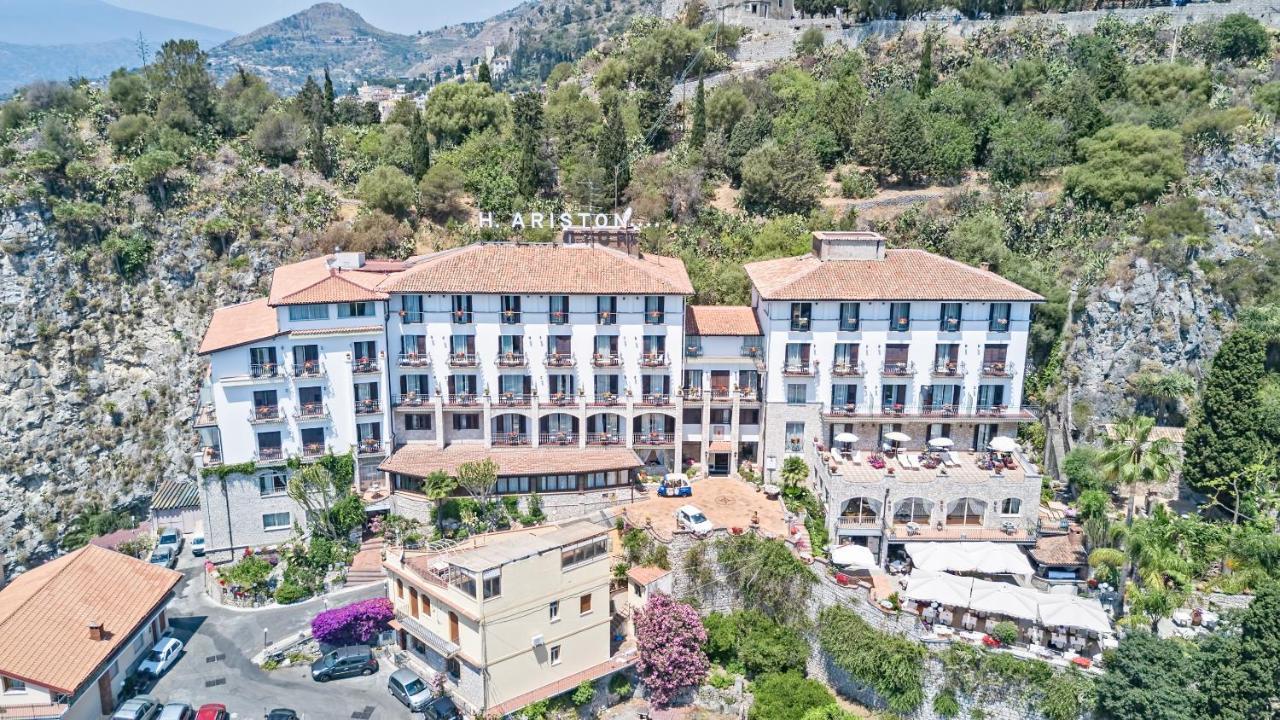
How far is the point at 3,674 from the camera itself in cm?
3903

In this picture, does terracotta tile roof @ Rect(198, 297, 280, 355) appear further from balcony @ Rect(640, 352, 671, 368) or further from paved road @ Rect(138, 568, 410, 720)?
balcony @ Rect(640, 352, 671, 368)

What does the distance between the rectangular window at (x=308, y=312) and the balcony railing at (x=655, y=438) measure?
69.1 feet

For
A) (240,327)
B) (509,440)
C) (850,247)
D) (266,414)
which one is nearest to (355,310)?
(240,327)

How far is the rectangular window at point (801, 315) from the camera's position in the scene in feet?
182

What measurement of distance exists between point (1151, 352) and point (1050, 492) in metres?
12.9

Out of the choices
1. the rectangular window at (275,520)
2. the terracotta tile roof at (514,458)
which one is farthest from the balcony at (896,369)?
the rectangular window at (275,520)

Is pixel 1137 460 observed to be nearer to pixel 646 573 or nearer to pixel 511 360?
pixel 646 573

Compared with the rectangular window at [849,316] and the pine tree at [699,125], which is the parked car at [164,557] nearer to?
the rectangular window at [849,316]

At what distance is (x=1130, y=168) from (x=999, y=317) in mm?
25591

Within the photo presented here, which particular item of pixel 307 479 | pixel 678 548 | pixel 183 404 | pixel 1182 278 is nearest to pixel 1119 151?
pixel 1182 278

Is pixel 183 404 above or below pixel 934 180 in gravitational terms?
below

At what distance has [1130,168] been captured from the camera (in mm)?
70750

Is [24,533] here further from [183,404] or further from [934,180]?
[934,180]

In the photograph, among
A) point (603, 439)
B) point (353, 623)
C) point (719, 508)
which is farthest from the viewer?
point (603, 439)
